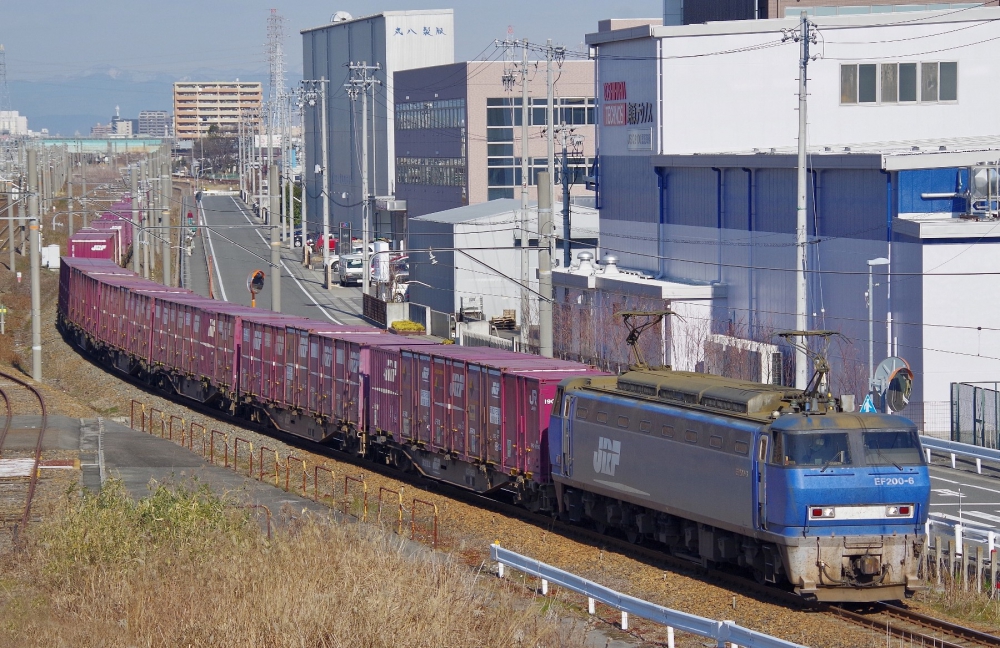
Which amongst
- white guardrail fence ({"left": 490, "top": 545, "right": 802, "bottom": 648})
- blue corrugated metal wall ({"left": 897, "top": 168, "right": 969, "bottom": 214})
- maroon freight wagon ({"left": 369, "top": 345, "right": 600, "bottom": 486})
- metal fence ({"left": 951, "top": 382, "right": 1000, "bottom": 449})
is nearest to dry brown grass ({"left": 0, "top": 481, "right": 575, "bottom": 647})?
white guardrail fence ({"left": 490, "top": 545, "right": 802, "bottom": 648})

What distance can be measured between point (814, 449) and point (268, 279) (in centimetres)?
7217

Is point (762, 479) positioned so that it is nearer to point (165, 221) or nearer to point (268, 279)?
point (165, 221)

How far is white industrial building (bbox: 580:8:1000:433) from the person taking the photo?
37.4 metres

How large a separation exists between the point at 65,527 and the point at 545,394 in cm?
959

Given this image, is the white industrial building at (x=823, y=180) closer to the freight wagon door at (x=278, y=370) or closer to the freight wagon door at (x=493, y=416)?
the freight wagon door at (x=278, y=370)

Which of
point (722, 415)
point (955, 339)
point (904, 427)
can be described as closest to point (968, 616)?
point (904, 427)

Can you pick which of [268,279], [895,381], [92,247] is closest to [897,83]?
[895,381]

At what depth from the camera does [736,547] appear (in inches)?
774

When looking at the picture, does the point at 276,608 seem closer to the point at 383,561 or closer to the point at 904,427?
the point at 383,561

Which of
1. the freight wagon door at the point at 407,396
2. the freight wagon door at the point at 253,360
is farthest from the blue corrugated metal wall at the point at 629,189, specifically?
the freight wagon door at the point at 407,396

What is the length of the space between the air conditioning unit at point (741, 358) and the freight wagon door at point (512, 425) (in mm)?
14349

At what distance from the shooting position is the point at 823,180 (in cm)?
4134

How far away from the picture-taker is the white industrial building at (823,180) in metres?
37.4

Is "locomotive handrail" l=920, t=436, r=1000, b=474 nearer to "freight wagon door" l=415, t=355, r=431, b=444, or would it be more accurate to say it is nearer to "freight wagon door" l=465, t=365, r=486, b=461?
"freight wagon door" l=465, t=365, r=486, b=461
